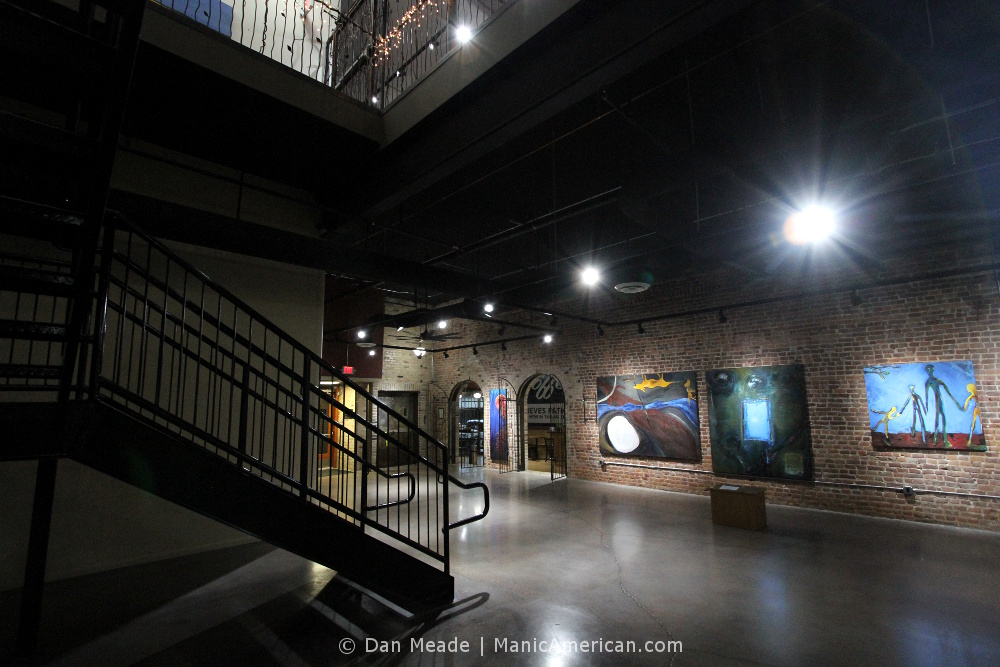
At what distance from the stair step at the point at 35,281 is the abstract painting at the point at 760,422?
8605mm

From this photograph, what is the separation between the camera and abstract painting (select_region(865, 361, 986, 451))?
606 centimetres

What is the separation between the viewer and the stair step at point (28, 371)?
6.63 feet

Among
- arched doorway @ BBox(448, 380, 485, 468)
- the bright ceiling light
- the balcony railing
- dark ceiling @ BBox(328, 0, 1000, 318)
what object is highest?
the balcony railing

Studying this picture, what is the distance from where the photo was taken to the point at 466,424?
A: 14141 mm

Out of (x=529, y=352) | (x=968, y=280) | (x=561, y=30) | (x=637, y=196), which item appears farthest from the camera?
(x=529, y=352)

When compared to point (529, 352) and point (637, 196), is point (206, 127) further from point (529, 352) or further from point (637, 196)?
point (529, 352)

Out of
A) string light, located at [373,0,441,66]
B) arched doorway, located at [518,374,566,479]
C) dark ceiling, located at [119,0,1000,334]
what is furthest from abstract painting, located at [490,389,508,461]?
string light, located at [373,0,441,66]

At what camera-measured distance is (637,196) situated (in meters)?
4.89

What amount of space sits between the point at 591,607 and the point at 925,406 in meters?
5.79

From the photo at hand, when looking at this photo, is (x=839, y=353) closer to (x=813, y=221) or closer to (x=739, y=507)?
(x=739, y=507)

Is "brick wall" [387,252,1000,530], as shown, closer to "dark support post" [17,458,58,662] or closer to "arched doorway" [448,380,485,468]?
"arched doorway" [448,380,485,468]

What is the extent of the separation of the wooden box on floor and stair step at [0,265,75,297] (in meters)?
7.09

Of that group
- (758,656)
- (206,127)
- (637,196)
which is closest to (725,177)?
(637,196)

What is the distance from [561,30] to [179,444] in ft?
12.9
